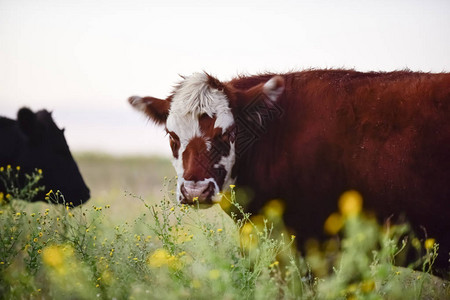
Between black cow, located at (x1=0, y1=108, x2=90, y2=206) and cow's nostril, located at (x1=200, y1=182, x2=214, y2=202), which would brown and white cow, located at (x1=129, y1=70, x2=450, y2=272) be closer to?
cow's nostril, located at (x1=200, y1=182, x2=214, y2=202)

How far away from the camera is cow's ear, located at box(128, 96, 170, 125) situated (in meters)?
4.92

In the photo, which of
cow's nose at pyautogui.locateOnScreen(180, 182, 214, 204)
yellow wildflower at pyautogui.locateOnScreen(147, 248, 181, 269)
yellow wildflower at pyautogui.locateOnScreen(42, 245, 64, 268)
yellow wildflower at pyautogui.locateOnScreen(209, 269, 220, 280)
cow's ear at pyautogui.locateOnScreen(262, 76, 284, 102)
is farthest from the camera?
cow's ear at pyautogui.locateOnScreen(262, 76, 284, 102)

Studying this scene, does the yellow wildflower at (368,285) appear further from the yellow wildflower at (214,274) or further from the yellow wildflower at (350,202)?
the yellow wildflower at (214,274)

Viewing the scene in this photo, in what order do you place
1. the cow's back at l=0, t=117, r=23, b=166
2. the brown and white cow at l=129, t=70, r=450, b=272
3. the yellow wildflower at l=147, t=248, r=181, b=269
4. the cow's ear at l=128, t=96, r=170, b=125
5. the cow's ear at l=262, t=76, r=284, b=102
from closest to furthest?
1. the yellow wildflower at l=147, t=248, r=181, b=269
2. the brown and white cow at l=129, t=70, r=450, b=272
3. the cow's ear at l=262, t=76, r=284, b=102
4. the cow's ear at l=128, t=96, r=170, b=125
5. the cow's back at l=0, t=117, r=23, b=166

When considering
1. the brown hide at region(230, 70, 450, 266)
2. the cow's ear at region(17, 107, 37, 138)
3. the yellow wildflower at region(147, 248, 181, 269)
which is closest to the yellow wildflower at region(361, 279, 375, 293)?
the brown hide at region(230, 70, 450, 266)

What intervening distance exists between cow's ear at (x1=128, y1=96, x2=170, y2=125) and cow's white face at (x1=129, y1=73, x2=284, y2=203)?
0.14 meters

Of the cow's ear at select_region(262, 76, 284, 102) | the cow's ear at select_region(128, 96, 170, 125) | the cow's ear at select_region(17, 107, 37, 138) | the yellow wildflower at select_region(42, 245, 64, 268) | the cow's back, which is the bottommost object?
the yellow wildflower at select_region(42, 245, 64, 268)

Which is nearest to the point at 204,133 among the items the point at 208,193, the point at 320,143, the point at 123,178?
the point at 208,193

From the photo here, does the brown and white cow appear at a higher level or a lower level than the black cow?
higher

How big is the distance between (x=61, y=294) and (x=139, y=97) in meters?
2.05

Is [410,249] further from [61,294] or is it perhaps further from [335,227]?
[61,294]

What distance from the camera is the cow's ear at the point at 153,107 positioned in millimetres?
4918

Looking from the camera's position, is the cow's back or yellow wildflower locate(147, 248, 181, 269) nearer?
yellow wildflower locate(147, 248, 181, 269)

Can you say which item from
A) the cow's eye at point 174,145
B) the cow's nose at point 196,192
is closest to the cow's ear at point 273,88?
the cow's eye at point 174,145
